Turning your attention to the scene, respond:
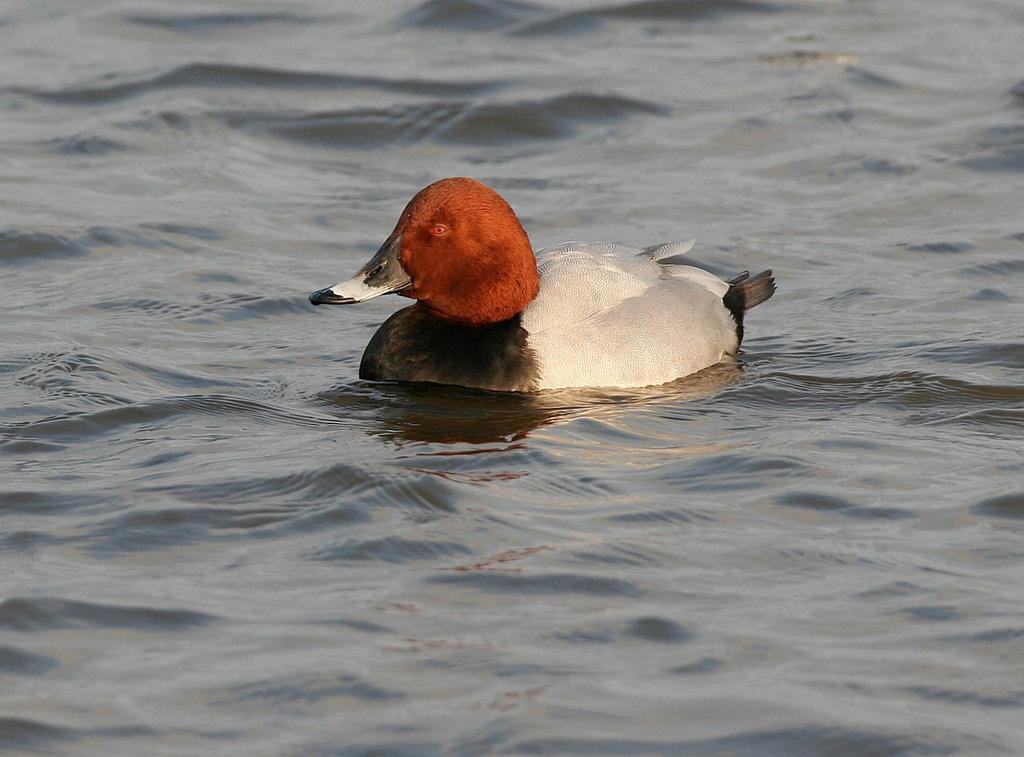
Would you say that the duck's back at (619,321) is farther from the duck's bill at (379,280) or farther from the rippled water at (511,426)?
the duck's bill at (379,280)

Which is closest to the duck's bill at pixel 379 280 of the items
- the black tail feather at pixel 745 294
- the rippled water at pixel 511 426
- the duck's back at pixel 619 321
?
the rippled water at pixel 511 426

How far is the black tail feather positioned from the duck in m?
0.50

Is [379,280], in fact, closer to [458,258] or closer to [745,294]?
[458,258]

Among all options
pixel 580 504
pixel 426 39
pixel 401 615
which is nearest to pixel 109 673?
pixel 401 615

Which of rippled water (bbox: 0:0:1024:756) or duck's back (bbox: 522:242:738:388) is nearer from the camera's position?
rippled water (bbox: 0:0:1024:756)

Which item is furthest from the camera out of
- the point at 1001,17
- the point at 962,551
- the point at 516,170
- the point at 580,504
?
the point at 1001,17

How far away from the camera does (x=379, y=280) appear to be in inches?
282

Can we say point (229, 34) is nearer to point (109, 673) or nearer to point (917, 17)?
point (917, 17)

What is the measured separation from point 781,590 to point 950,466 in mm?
1390

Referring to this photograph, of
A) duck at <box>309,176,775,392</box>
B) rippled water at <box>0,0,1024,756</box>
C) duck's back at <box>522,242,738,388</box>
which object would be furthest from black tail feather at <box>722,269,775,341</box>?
duck at <box>309,176,775,392</box>

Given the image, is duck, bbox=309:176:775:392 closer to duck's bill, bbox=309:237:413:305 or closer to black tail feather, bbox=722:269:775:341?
duck's bill, bbox=309:237:413:305

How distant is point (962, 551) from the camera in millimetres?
5395

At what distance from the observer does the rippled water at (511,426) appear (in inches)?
176

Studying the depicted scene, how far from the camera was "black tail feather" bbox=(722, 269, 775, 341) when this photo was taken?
7824mm
